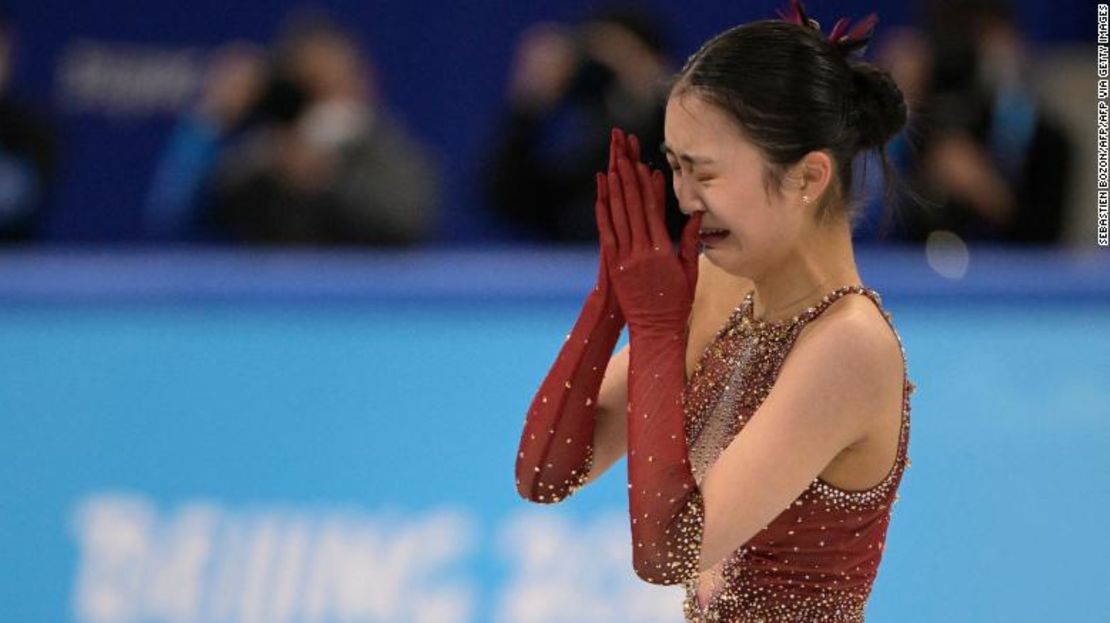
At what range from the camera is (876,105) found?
2248 millimetres

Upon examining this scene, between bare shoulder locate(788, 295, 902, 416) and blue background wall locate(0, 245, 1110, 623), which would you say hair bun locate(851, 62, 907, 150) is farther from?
blue background wall locate(0, 245, 1110, 623)

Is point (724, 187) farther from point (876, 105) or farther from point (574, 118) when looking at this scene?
point (574, 118)

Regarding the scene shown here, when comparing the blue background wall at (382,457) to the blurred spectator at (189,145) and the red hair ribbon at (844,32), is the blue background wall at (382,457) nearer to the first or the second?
the red hair ribbon at (844,32)

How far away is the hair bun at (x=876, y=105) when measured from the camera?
7.32ft

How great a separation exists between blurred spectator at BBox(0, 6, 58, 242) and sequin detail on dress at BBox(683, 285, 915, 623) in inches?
158

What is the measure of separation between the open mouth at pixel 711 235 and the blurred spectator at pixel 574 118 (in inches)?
125

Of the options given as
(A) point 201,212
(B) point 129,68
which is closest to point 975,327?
(A) point 201,212

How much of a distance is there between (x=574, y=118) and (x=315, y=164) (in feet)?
2.88

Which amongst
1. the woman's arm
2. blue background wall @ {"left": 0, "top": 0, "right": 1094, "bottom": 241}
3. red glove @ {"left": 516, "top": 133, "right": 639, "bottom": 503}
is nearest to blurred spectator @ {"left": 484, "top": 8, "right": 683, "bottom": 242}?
blue background wall @ {"left": 0, "top": 0, "right": 1094, "bottom": 241}

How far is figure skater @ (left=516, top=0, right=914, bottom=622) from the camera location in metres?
2.12

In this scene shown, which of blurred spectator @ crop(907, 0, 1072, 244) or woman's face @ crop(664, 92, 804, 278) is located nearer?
woman's face @ crop(664, 92, 804, 278)

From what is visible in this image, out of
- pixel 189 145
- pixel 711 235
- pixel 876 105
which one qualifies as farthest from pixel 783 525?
pixel 189 145

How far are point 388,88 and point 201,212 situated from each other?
201cm

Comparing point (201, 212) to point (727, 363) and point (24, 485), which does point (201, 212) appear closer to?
point (24, 485)
